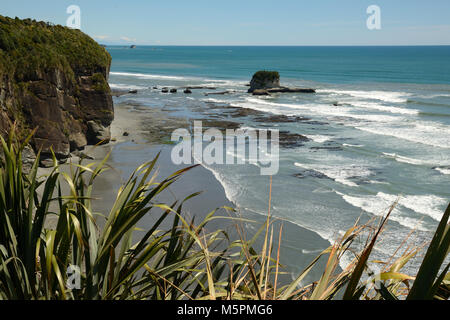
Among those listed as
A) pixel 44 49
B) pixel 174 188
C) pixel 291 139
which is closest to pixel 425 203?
pixel 174 188

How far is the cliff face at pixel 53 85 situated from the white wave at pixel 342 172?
1002 cm

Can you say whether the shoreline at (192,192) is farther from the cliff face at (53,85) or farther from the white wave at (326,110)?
the white wave at (326,110)

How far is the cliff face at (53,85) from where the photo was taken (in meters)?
15.9

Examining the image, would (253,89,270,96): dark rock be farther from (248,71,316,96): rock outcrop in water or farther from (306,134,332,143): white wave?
(306,134,332,143): white wave

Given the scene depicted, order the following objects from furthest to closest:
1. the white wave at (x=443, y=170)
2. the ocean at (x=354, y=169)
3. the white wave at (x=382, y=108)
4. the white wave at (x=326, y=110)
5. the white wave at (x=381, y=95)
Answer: the white wave at (x=381, y=95) < the white wave at (x=382, y=108) < the white wave at (x=326, y=110) < the white wave at (x=443, y=170) < the ocean at (x=354, y=169)

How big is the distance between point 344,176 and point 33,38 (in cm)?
1414

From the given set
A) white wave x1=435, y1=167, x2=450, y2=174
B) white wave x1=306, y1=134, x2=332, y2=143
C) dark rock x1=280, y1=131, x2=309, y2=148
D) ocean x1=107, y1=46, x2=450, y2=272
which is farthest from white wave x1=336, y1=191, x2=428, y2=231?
white wave x1=306, y1=134, x2=332, y2=143

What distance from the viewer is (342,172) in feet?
58.8

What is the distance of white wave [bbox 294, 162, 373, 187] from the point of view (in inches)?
662

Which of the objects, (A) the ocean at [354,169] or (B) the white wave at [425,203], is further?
(B) the white wave at [425,203]

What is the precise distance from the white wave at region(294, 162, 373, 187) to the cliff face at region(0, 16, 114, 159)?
32.9 feet

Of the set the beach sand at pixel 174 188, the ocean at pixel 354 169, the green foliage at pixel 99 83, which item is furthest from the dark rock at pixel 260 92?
the green foliage at pixel 99 83

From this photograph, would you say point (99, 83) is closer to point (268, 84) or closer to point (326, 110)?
point (326, 110)
